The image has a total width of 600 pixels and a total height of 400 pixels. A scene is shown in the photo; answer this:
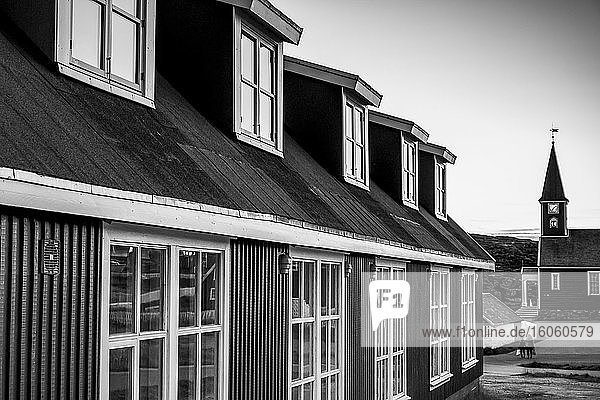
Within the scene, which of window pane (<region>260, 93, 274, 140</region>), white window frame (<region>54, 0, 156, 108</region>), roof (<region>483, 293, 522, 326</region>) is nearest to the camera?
white window frame (<region>54, 0, 156, 108</region>)

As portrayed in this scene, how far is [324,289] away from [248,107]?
71.8 inches

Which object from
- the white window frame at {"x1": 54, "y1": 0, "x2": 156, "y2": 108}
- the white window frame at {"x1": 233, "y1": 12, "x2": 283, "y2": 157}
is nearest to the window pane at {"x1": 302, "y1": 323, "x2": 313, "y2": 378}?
the white window frame at {"x1": 233, "y1": 12, "x2": 283, "y2": 157}

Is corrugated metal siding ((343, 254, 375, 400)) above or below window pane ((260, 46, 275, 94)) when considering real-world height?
below

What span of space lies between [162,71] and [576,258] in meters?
41.6

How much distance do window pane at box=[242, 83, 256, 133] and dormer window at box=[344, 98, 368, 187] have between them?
323cm

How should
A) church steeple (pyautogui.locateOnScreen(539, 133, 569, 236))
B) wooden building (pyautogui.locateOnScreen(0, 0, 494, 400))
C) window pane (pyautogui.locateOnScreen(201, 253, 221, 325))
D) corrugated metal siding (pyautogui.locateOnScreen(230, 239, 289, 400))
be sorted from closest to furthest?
wooden building (pyautogui.locateOnScreen(0, 0, 494, 400))
window pane (pyautogui.locateOnScreen(201, 253, 221, 325))
corrugated metal siding (pyautogui.locateOnScreen(230, 239, 289, 400))
church steeple (pyautogui.locateOnScreen(539, 133, 569, 236))

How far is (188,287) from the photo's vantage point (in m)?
6.59

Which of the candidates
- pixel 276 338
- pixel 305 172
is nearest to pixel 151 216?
pixel 276 338

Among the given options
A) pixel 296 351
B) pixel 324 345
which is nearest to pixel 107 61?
pixel 296 351

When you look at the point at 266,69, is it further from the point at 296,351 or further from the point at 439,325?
the point at 439,325

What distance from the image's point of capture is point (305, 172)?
10.8 meters

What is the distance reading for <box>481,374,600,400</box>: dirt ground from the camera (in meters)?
20.0

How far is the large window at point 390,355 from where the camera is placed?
473 inches

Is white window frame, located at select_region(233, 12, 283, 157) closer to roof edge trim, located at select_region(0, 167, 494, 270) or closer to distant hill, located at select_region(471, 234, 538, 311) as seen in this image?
roof edge trim, located at select_region(0, 167, 494, 270)
